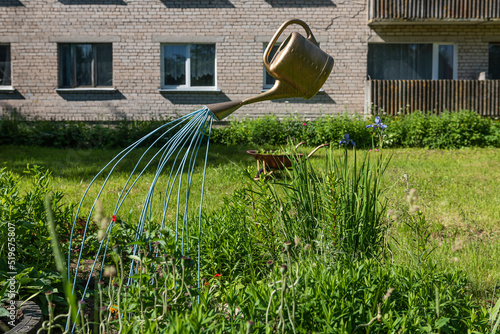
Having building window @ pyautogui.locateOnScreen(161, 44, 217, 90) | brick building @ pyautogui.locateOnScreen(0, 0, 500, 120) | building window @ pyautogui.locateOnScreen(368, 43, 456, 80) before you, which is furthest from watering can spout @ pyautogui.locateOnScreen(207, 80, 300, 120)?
building window @ pyautogui.locateOnScreen(368, 43, 456, 80)

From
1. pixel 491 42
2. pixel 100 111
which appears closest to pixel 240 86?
pixel 100 111

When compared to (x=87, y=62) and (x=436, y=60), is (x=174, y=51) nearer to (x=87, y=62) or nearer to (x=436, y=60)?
(x=87, y=62)

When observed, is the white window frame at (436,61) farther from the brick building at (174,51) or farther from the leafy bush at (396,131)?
the leafy bush at (396,131)

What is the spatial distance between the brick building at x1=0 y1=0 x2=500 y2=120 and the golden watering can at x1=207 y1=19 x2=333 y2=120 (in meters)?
10.8

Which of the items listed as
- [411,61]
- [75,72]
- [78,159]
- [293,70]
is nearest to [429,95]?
[411,61]

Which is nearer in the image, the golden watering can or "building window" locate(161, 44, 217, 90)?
the golden watering can

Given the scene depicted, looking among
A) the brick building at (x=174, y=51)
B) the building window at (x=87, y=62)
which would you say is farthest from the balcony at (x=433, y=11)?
the building window at (x=87, y=62)

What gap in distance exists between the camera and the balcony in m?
12.2

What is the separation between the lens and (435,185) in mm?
5871

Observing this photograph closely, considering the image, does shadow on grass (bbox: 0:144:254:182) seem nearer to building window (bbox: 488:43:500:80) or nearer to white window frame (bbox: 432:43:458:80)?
white window frame (bbox: 432:43:458:80)

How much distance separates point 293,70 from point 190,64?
11346mm

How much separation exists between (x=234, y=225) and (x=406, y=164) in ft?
17.8

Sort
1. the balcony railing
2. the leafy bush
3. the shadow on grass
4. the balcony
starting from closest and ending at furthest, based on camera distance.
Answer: the shadow on grass
the leafy bush
the balcony
the balcony railing

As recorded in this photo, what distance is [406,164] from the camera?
7711 mm
